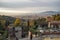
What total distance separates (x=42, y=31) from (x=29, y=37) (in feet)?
0.58

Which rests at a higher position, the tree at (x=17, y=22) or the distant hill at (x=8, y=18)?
the distant hill at (x=8, y=18)

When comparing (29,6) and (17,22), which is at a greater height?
(29,6)

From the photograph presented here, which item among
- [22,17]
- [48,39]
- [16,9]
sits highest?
[16,9]

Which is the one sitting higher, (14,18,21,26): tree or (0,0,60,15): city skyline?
(0,0,60,15): city skyline

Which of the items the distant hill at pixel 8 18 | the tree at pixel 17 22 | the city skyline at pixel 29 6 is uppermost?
the city skyline at pixel 29 6

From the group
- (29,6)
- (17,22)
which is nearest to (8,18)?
(17,22)

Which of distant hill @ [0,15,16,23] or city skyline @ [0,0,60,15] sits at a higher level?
city skyline @ [0,0,60,15]

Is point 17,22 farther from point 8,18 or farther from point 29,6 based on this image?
point 29,6

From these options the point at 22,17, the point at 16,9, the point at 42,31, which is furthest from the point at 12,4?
the point at 42,31

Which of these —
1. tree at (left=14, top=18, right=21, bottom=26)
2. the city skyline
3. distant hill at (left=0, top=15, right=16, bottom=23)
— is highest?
the city skyline

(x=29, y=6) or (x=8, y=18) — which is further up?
(x=29, y=6)

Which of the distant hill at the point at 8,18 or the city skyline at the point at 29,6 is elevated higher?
the city skyline at the point at 29,6

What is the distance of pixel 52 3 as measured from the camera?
4.33 feet

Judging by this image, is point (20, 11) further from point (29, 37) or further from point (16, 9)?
point (29, 37)
